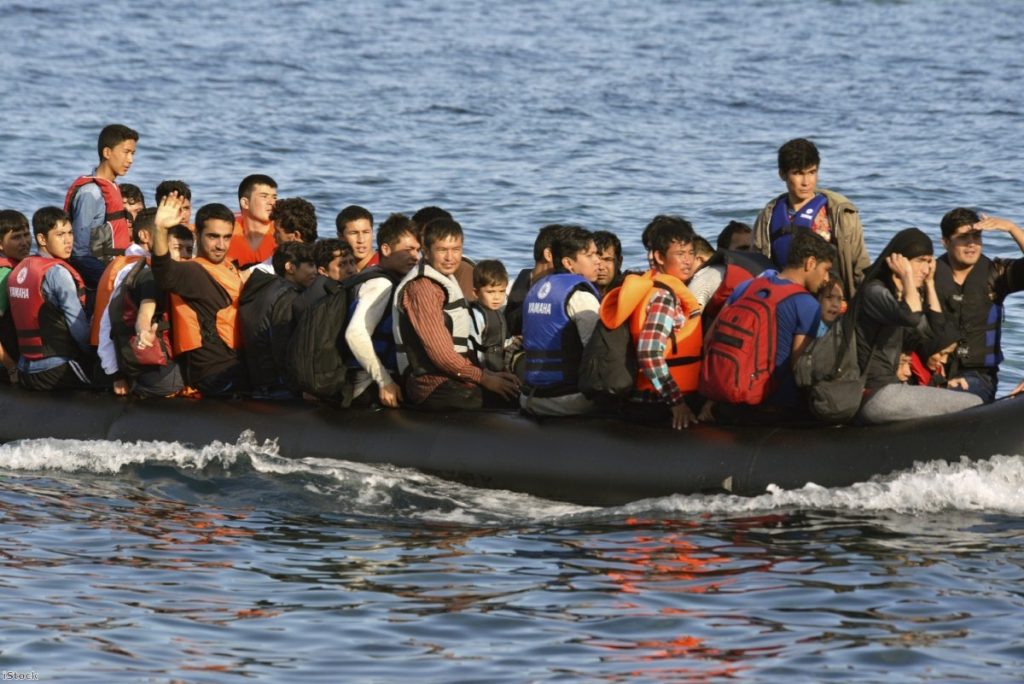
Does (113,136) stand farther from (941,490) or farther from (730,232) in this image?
(941,490)

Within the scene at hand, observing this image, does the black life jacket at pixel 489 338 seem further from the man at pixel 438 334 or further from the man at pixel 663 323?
the man at pixel 663 323

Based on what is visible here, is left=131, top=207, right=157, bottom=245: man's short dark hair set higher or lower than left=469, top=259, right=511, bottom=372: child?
higher

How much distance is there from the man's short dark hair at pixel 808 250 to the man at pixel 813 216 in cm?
119

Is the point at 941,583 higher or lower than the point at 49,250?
lower

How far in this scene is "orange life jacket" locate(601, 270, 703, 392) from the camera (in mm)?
9445

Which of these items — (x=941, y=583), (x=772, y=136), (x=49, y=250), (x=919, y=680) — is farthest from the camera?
(x=772, y=136)

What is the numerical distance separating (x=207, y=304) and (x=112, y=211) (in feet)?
7.44

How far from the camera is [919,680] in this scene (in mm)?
7078

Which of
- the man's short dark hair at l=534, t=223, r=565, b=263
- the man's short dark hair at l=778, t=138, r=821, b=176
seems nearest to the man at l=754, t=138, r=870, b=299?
the man's short dark hair at l=778, t=138, r=821, b=176

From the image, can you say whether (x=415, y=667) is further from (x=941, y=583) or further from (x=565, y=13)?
(x=565, y=13)

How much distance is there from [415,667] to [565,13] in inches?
1377

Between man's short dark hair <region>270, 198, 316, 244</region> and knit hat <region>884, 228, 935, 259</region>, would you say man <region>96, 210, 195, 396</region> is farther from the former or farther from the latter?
knit hat <region>884, 228, 935, 259</region>

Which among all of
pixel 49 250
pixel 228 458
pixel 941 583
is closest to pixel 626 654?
pixel 941 583

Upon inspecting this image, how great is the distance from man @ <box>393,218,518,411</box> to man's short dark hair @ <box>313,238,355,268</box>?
0.72 meters
